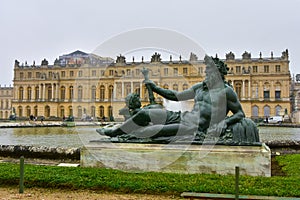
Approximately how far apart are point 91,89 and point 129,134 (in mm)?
65487

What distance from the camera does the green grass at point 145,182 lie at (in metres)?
4.41

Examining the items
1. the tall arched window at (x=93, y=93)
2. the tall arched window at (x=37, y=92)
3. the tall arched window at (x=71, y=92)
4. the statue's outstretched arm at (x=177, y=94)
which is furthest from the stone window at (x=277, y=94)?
the statue's outstretched arm at (x=177, y=94)

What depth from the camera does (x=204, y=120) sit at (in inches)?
234

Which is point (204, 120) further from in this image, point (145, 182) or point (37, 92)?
point (37, 92)

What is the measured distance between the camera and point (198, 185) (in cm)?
454

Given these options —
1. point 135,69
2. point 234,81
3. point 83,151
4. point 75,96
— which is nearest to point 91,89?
point 75,96

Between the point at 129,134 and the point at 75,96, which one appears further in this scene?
the point at 75,96

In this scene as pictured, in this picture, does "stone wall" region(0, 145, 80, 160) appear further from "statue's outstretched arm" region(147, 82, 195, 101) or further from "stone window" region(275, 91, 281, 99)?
"stone window" region(275, 91, 281, 99)

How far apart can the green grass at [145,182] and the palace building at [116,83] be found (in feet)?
162

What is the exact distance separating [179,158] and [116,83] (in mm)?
64010

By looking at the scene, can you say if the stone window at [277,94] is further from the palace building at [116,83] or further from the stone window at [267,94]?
the stone window at [267,94]

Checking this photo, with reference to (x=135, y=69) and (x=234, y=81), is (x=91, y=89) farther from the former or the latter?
(x=234, y=81)

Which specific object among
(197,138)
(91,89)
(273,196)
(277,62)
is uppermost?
(277,62)

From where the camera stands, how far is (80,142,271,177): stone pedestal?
539 cm
